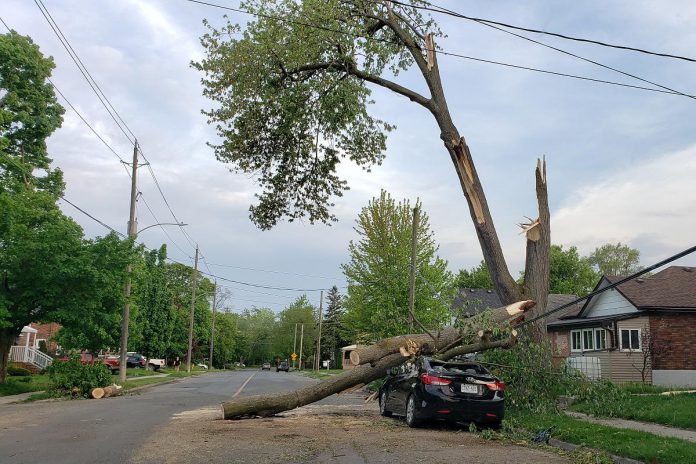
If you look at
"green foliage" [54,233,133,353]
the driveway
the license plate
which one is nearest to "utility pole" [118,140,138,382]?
"green foliage" [54,233,133,353]

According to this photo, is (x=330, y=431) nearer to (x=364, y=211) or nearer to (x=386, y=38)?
(x=386, y=38)

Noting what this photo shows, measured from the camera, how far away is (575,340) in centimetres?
3139

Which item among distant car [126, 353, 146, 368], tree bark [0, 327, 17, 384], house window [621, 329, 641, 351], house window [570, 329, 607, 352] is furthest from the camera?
distant car [126, 353, 146, 368]

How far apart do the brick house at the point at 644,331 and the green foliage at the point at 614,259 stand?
46020 millimetres

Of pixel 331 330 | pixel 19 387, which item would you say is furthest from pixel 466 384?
pixel 331 330

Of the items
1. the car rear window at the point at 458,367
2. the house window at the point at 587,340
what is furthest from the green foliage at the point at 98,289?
the house window at the point at 587,340

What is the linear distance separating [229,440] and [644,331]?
21.0 meters

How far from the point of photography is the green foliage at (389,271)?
3039cm

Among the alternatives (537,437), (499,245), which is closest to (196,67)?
(499,245)

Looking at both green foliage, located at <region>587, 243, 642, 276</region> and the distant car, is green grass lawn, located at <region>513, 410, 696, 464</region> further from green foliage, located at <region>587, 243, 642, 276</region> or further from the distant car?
green foliage, located at <region>587, 243, 642, 276</region>

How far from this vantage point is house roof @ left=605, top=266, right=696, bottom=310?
2516 cm

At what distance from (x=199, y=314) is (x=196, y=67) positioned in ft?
175

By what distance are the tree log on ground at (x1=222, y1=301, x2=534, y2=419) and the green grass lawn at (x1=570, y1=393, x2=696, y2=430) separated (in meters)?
2.60

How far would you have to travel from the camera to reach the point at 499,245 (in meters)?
14.1
